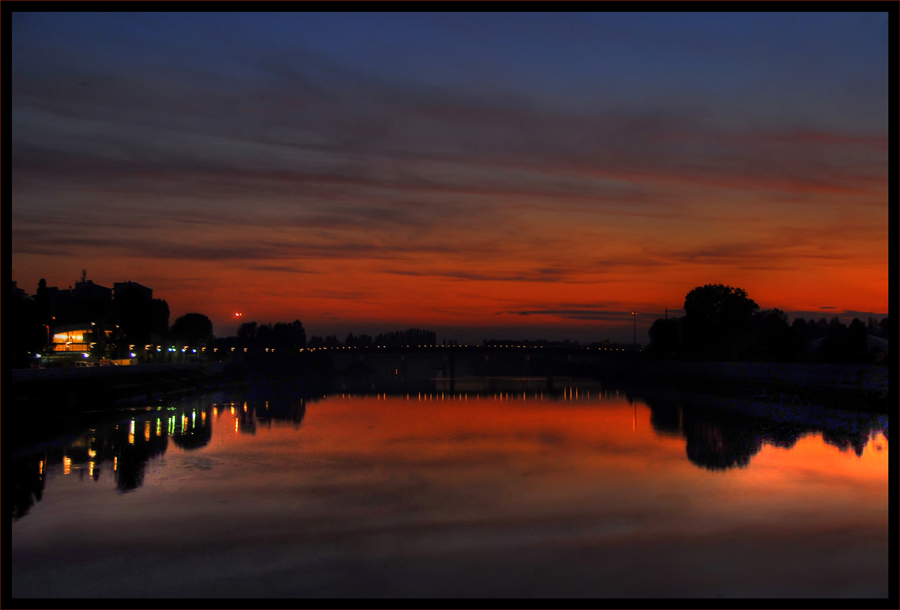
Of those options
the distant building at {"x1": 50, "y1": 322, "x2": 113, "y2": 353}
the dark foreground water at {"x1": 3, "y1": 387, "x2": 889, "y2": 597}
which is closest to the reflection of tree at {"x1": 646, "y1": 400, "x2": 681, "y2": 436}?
the dark foreground water at {"x1": 3, "y1": 387, "x2": 889, "y2": 597}

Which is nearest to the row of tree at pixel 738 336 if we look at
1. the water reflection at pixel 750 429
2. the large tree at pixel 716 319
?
the large tree at pixel 716 319

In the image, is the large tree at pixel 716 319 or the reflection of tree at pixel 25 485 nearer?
the reflection of tree at pixel 25 485

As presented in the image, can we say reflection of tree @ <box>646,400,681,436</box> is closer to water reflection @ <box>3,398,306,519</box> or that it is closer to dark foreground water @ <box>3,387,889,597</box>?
dark foreground water @ <box>3,387,889,597</box>

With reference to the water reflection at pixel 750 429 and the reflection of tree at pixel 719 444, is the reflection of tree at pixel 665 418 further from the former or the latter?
the reflection of tree at pixel 719 444

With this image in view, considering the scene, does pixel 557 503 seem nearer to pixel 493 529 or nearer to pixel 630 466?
pixel 493 529

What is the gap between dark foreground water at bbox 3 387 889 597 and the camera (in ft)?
60.5

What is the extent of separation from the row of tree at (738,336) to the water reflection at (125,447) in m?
69.4

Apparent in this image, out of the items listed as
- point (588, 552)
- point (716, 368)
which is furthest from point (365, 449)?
point (716, 368)

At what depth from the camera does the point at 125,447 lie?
140 feet

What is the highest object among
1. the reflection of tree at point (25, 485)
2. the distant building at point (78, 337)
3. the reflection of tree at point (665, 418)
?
the distant building at point (78, 337)

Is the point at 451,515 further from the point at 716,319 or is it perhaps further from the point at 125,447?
the point at 716,319

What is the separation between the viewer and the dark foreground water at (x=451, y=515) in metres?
18.4

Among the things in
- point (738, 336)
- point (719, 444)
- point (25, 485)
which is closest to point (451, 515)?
point (25, 485)

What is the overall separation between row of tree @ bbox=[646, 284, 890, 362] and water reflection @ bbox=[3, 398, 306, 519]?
6941cm
